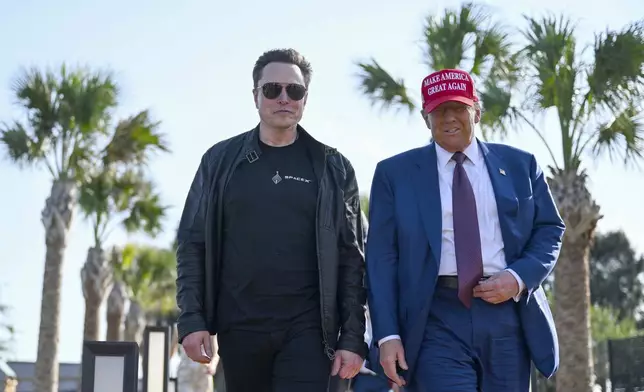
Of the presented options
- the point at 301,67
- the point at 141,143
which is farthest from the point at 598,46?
the point at 301,67

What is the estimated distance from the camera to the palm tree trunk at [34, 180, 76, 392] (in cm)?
2052

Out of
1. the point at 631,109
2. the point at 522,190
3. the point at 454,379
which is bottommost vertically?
the point at 454,379

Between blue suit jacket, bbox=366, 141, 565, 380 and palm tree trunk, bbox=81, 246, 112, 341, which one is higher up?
palm tree trunk, bbox=81, 246, 112, 341

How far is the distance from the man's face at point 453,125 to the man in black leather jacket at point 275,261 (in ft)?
1.80

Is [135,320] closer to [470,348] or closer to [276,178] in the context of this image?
[276,178]

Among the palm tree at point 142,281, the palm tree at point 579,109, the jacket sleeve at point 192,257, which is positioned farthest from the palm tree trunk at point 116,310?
the jacket sleeve at point 192,257

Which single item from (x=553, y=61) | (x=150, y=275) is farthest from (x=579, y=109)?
(x=150, y=275)

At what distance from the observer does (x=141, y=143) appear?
72.3 ft

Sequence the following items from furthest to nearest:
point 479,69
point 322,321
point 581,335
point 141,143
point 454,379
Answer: point 141,143, point 479,69, point 581,335, point 322,321, point 454,379

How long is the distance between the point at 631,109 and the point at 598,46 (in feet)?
3.40

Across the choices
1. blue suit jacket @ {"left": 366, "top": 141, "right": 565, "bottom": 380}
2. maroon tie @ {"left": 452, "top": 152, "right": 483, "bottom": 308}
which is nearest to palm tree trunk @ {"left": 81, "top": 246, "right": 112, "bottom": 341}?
blue suit jacket @ {"left": 366, "top": 141, "right": 565, "bottom": 380}

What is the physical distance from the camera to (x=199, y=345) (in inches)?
188

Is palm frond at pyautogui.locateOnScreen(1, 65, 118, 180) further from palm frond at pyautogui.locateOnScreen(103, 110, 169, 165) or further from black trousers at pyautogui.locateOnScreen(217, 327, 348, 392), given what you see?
black trousers at pyautogui.locateOnScreen(217, 327, 348, 392)

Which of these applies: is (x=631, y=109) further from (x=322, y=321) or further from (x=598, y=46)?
(x=322, y=321)
